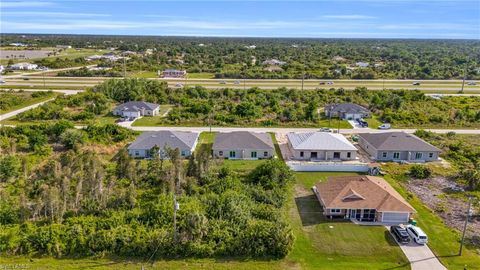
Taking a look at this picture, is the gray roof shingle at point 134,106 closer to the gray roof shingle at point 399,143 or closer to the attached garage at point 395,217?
the gray roof shingle at point 399,143

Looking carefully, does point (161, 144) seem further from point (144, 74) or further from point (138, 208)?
point (144, 74)

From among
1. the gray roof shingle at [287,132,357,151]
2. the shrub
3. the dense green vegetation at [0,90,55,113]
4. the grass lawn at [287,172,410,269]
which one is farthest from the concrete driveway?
the dense green vegetation at [0,90,55,113]

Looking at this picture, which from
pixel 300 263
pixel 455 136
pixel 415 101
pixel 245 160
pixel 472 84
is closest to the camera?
pixel 300 263

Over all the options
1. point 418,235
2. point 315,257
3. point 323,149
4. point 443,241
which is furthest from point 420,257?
point 323,149

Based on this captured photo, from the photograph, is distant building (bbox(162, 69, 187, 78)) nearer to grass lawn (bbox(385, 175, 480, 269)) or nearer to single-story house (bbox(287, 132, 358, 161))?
single-story house (bbox(287, 132, 358, 161))

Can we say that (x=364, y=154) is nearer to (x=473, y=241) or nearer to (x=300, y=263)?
(x=473, y=241)

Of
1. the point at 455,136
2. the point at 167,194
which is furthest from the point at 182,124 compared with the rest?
the point at 455,136

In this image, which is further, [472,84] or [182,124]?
[472,84]
